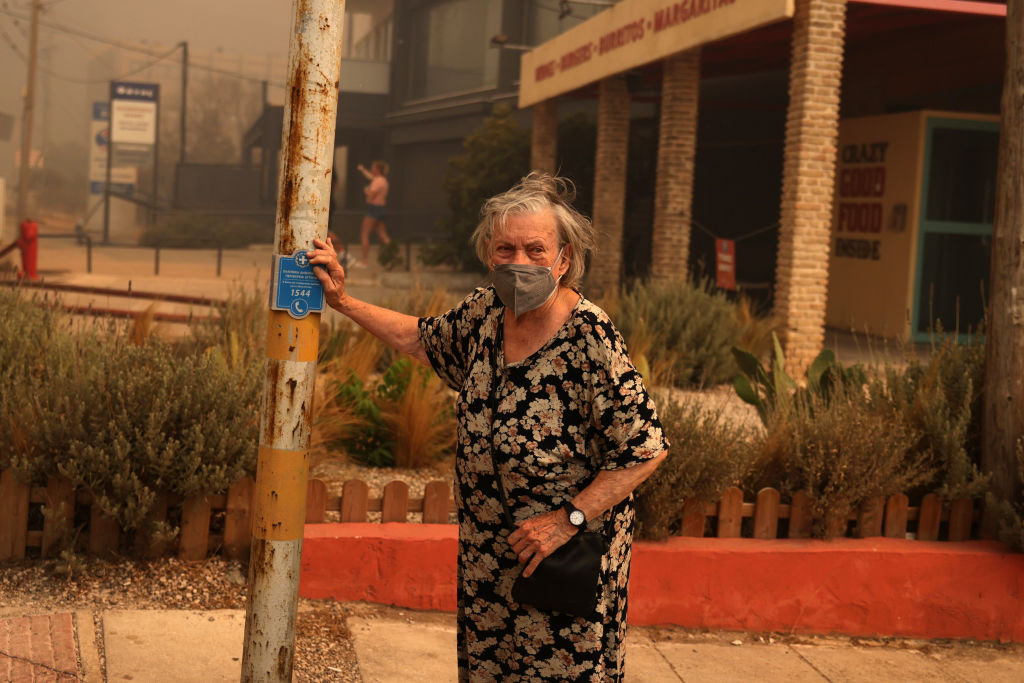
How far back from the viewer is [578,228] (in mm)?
3217

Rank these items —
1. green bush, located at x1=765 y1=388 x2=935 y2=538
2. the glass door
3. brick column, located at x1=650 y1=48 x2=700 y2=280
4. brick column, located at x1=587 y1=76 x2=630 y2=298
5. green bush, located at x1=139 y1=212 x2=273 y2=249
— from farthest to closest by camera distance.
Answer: green bush, located at x1=139 y1=212 x2=273 y2=249 < brick column, located at x1=587 y1=76 x2=630 y2=298 < brick column, located at x1=650 y1=48 x2=700 y2=280 < the glass door < green bush, located at x1=765 y1=388 x2=935 y2=538

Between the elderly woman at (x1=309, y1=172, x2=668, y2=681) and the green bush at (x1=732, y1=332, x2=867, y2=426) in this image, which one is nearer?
the elderly woman at (x1=309, y1=172, x2=668, y2=681)

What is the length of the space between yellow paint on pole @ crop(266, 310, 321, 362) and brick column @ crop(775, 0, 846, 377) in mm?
10009

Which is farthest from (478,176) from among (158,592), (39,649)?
(39,649)

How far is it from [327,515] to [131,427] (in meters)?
0.98

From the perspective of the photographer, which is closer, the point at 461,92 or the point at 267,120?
the point at 461,92

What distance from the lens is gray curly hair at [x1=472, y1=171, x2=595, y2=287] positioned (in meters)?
3.16

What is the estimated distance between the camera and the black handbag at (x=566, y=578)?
9.91 feet

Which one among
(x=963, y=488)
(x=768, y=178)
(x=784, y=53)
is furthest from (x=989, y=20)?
(x=963, y=488)

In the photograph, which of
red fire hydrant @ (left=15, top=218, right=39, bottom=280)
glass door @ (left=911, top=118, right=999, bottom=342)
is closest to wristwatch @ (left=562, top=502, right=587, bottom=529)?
glass door @ (left=911, top=118, right=999, bottom=342)

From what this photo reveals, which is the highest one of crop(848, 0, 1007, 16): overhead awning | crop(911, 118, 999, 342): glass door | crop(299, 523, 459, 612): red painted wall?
crop(848, 0, 1007, 16): overhead awning

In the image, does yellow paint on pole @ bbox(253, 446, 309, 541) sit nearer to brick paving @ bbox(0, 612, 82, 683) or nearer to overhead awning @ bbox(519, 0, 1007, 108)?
brick paving @ bbox(0, 612, 82, 683)

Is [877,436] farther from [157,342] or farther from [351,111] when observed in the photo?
[351,111]

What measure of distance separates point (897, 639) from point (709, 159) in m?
18.3
